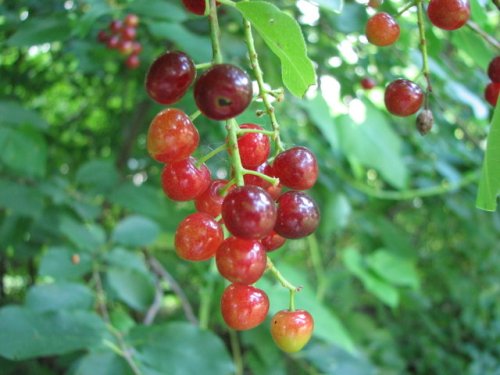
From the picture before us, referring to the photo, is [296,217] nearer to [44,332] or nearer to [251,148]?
[251,148]

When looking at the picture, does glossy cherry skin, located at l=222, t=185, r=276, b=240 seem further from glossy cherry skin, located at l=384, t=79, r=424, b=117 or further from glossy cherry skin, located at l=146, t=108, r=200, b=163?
glossy cherry skin, located at l=384, t=79, r=424, b=117

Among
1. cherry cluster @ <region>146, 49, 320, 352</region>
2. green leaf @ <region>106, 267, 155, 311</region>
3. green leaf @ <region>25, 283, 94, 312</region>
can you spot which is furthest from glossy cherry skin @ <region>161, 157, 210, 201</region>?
green leaf @ <region>106, 267, 155, 311</region>

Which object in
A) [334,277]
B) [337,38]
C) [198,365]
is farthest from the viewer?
[334,277]

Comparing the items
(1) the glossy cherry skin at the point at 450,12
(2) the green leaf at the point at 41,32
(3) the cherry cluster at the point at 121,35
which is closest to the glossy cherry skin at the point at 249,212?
(1) the glossy cherry skin at the point at 450,12

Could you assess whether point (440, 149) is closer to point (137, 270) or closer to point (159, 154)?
point (137, 270)

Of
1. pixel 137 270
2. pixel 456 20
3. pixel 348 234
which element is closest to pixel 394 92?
pixel 456 20

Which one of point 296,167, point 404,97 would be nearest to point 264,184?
point 296,167
